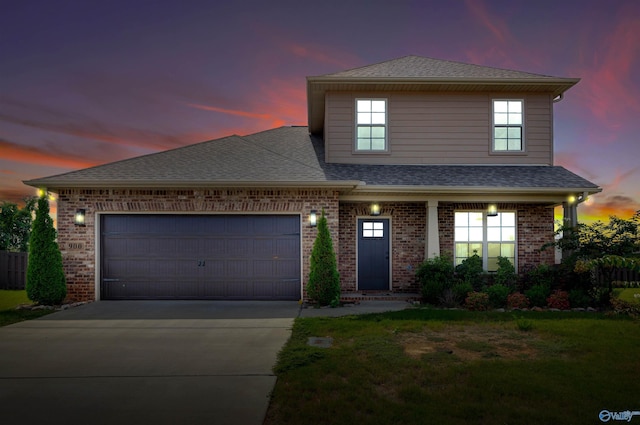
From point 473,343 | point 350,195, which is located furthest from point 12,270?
point 473,343

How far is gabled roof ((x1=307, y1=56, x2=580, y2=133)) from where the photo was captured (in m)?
11.6

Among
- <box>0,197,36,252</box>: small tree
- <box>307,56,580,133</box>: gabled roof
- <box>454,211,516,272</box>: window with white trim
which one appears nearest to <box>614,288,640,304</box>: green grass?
<box>454,211,516,272</box>: window with white trim

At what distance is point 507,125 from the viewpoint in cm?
1207

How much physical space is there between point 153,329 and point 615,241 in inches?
414

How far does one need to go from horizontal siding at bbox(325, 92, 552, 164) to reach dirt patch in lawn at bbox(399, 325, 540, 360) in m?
6.06

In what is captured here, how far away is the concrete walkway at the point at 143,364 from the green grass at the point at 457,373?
0.47m

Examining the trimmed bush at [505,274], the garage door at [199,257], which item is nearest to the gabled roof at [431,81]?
the garage door at [199,257]

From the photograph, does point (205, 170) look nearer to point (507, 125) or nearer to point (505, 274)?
point (505, 274)

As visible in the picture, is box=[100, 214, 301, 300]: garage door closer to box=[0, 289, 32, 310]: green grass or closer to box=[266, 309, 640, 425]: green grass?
box=[0, 289, 32, 310]: green grass

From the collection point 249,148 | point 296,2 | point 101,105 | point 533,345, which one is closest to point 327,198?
point 249,148

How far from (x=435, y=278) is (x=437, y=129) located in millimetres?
4749

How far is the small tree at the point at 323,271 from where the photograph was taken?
947 centimetres

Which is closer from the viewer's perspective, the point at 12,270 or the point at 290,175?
the point at 290,175

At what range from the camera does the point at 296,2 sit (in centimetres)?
1247
